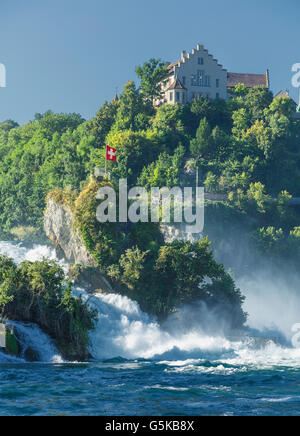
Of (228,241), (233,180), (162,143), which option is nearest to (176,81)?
(162,143)

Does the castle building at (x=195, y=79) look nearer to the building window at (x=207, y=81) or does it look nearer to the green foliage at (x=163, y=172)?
the building window at (x=207, y=81)

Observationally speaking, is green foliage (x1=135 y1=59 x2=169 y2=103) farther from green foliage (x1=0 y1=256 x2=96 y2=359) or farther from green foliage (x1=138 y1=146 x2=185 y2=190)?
green foliage (x1=0 y1=256 x2=96 y2=359)

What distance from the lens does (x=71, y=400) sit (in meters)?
40.2

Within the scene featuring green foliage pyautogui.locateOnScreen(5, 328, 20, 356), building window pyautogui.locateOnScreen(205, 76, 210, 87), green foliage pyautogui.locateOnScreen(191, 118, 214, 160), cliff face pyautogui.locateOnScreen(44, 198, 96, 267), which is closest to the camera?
green foliage pyautogui.locateOnScreen(5, 328, 20, 356)

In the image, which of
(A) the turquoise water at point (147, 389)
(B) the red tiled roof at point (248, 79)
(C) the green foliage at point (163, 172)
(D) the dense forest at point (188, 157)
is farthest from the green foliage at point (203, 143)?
(A) the turquoise water at point (147, 389)

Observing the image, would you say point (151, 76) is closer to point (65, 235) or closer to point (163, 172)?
point (163, 172)

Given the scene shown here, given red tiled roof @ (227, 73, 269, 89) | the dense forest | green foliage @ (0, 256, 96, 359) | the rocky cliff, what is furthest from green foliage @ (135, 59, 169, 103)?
green foliage @ (0, 256, 96, 359)

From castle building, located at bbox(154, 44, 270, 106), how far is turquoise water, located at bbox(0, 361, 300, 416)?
7570 cm

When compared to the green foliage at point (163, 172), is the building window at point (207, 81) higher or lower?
higher

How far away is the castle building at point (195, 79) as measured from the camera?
121812 millimetres

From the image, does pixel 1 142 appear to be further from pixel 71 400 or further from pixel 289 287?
pixel 71 400

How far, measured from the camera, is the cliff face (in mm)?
67750

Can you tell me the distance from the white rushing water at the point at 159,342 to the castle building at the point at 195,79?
63.0 metres
